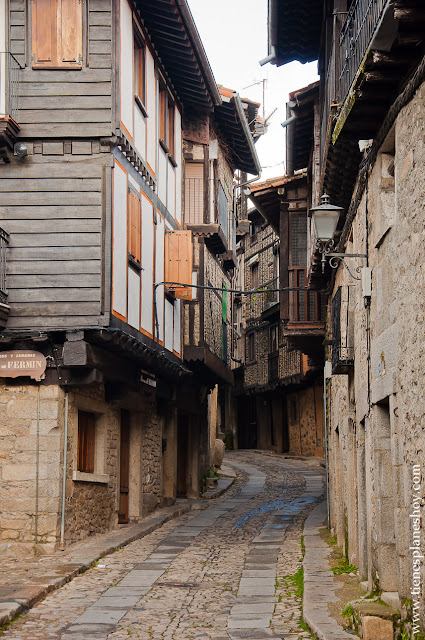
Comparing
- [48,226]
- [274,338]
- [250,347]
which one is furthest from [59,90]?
[250,347]

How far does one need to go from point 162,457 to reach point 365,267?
11466 millimetres

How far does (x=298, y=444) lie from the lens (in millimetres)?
35312

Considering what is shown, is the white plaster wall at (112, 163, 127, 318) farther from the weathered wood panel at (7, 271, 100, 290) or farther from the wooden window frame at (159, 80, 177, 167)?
the wooden window frame at (159, 80, 177, 167)

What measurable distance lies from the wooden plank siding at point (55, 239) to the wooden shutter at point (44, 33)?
1.42m

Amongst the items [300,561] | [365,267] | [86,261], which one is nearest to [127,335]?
[86,261]

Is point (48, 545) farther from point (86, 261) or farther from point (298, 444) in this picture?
point (298, 444)

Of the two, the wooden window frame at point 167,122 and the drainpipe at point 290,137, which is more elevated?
the wooden window frame at point 167,122

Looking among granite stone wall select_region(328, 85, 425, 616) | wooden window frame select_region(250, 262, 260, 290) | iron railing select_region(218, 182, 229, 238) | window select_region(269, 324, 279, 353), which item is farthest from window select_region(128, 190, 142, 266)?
wooden window frame select_region(250, 262, 260, 290)

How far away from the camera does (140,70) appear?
50.2 ft

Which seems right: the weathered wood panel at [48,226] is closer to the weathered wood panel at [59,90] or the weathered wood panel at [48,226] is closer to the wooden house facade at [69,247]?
the wooden house facade at [69,247]

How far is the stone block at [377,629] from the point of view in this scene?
6852 millimetres

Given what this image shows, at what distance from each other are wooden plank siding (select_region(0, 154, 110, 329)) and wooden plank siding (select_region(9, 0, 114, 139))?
1.36 feet

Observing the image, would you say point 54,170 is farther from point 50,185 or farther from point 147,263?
point 147,263

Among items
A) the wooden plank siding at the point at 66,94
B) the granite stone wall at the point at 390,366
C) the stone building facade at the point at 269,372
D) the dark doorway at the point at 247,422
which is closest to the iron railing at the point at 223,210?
the stone building facade at the point at 269,372
